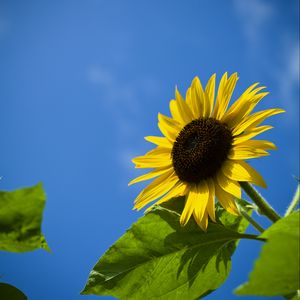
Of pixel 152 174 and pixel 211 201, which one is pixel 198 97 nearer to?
pixel 152 174

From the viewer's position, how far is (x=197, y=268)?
5.77ft

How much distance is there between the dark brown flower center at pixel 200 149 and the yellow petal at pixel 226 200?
6.2 inches

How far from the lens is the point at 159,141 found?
2.76 meters

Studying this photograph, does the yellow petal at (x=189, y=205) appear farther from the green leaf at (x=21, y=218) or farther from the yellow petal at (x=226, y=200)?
the green leaf at (x=21, y=218)

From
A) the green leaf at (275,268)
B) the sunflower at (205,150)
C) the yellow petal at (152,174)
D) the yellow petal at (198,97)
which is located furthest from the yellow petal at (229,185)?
the green leaf at (275,268)

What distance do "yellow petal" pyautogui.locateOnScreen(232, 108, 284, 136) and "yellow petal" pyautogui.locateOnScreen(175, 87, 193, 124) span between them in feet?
1.34

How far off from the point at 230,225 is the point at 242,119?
2.04 ft

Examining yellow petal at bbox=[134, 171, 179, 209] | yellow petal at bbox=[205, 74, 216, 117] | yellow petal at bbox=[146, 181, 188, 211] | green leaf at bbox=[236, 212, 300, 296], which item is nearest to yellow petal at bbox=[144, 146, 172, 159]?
yellow petal at bbox=[134, 171, 179, 209]

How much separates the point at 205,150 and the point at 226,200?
0.43 m

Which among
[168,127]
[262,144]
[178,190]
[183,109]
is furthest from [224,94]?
[178,190]

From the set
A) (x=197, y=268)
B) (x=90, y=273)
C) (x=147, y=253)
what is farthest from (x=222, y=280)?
(x=90, y=273)

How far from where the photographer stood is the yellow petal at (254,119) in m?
2.20

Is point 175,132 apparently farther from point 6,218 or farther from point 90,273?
point 6,218

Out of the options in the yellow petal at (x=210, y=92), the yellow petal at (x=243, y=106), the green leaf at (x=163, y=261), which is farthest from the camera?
the yellow petal at (x=210, y=92)
